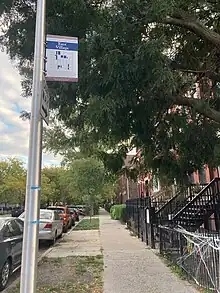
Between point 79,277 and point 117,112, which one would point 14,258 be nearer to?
point 79,277

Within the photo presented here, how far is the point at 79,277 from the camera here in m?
7.35

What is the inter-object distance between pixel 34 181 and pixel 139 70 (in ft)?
11.8

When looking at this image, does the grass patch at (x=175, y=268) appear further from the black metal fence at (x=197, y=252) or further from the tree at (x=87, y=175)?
the tree at (x=87, y=175)

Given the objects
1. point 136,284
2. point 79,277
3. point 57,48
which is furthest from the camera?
point 79,277

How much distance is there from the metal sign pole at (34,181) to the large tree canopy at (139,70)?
2.00 m

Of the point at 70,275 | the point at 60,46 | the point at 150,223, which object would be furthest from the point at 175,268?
the point at 60,46

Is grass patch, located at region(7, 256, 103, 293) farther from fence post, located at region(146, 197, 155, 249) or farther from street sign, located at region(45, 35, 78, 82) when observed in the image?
street sign, located at region(45, 35, 78, 82)

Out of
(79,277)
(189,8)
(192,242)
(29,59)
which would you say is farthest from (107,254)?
(189,8)

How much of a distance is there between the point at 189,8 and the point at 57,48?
493 cm

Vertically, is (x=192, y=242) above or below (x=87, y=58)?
below

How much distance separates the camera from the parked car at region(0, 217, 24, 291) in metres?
6.86

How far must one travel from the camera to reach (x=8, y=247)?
23.9 feet

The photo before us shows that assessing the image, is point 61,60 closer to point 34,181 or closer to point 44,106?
point 44,106

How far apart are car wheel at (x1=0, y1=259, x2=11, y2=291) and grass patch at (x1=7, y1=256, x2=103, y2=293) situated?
0.91 feet
